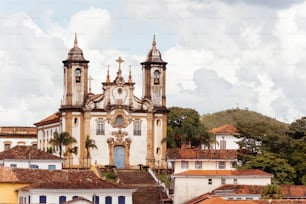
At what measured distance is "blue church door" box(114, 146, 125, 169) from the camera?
103 meters

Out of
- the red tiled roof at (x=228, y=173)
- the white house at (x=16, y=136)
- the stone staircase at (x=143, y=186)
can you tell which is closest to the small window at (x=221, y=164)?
the red tiled roof at (x=228, y=173)

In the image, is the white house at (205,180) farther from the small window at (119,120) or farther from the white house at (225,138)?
the white house at (225,138)

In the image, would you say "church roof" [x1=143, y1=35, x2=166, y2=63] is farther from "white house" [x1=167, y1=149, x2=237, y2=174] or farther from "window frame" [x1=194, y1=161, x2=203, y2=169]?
"window frame" [x1=194, y1=161, x2=203, y2=169]

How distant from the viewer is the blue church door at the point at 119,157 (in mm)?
103062

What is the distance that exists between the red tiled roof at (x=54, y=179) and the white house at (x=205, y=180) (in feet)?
22.8

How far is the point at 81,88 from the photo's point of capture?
103 m

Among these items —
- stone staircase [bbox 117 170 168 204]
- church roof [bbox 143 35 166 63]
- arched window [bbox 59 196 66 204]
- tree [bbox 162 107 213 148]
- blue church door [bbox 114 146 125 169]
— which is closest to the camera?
arched window [bbox 59 196 66 204]

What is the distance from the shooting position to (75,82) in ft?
339

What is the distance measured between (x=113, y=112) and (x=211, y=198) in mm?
23448

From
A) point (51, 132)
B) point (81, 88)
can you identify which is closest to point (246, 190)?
point (81, 88)

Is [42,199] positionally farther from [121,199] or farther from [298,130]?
[298,130]

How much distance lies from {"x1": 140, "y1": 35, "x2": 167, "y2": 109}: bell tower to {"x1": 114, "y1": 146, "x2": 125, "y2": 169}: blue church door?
5.11 meters

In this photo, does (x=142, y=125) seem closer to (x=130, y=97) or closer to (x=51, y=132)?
(x=130, y=97)

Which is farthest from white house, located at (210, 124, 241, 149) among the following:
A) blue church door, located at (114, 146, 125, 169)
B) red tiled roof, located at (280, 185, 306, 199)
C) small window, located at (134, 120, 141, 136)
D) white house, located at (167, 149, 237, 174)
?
red tiled roof, located at (280, 185, 306, 199)
